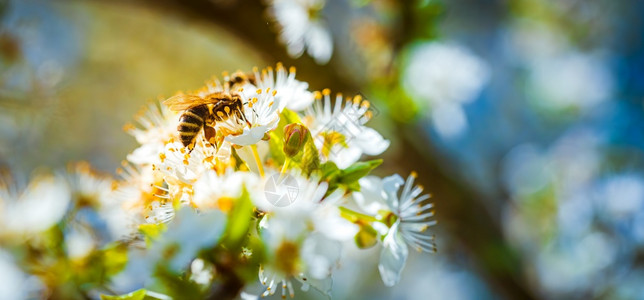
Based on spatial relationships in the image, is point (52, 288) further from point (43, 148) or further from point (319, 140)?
point (43, 148)

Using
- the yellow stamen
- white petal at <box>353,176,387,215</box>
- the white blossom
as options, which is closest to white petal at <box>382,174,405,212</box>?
white petal at <box>353,176,387,215</box>

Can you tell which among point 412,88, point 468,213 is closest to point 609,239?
point 468,213

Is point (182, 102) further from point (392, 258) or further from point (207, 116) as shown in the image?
point (392, 258)

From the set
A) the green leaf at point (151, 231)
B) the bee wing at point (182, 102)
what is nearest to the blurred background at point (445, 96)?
the bee wing at point (182, 102)

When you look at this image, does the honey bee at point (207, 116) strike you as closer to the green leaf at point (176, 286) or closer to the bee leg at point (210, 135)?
the bee leg at point (210, 135)

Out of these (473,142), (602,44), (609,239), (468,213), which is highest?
(602,44)
